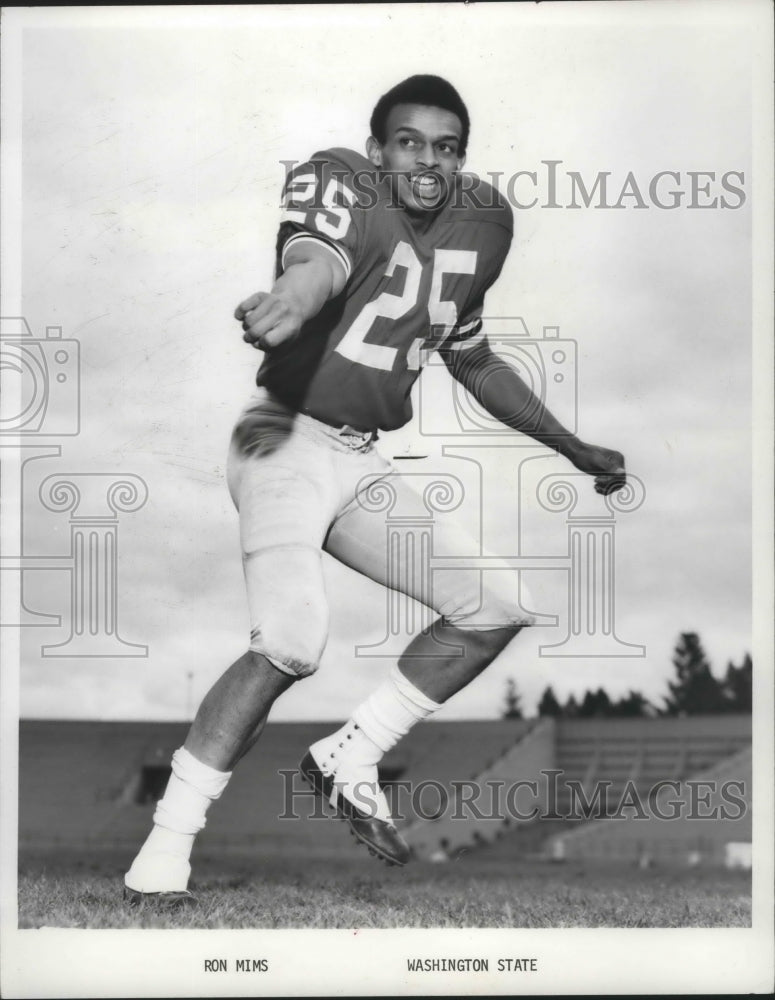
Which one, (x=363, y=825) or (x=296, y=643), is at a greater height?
(x=296, y=643)

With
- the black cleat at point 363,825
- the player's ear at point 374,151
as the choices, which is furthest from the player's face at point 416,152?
the black cleat at point 363,825

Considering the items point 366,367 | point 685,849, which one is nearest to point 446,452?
point 366,367

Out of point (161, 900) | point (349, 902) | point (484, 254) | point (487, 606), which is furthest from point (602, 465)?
point (161, 900)

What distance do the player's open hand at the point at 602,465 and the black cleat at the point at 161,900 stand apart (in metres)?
1.96

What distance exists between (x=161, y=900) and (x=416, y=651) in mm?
1166

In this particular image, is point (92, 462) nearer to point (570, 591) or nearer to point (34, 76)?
point (34, 76)

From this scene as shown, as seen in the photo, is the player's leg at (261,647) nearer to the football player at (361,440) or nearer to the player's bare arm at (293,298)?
the football player at (361,440)

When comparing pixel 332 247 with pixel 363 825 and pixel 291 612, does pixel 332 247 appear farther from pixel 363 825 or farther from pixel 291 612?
pixel 363 825

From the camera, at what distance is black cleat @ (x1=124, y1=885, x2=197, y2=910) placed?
171 inches

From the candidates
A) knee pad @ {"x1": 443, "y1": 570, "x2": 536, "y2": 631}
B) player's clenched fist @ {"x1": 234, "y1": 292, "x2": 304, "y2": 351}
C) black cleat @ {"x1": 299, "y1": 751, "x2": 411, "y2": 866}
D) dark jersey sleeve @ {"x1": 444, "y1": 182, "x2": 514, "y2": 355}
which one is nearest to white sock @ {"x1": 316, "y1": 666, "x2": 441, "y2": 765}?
black cleat @ {"x1": 299, "y1": 751, "x2": 411, "y2": 866}

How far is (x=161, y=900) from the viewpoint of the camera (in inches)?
172

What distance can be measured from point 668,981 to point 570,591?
4.37 ft

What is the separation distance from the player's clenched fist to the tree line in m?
1.68

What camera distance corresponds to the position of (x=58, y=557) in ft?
15.1
